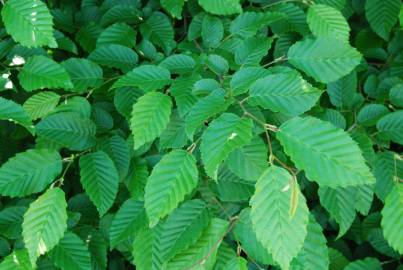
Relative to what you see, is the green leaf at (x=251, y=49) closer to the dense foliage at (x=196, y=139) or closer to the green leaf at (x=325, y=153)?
the dense foliage at (x=196, y=139)

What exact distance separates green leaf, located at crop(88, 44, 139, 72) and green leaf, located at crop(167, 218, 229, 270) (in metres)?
0.58

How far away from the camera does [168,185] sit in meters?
1.04

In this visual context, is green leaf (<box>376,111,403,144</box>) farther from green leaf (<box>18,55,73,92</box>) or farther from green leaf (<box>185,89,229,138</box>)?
green leaf (<box>18,55,73,92</box>)

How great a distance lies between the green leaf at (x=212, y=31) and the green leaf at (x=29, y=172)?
571 mm

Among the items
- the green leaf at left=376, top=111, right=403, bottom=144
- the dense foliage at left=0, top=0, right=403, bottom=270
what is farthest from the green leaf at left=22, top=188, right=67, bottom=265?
the green leaf at left=376, top=111, right=403, bottom=144

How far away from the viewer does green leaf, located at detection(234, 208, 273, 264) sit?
1150 mm

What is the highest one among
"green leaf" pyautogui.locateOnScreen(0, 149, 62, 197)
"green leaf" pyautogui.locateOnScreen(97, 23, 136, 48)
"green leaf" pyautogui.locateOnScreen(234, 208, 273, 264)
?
"green leaf" pyautogui.locateOnScreen(97, 23, 136, 48)

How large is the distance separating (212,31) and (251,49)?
A: 0.63 ft

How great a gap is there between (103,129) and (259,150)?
516mm

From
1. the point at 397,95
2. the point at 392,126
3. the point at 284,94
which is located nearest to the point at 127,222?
the point at 284,94

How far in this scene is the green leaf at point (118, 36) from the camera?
1.57 metres

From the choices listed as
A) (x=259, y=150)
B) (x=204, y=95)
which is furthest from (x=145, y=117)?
(x=259, y=150)

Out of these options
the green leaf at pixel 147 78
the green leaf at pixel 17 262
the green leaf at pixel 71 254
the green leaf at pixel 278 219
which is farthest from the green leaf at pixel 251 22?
the green leaf at pixel 17 262

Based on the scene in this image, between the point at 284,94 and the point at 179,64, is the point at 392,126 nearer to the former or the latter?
the point at 284,94
